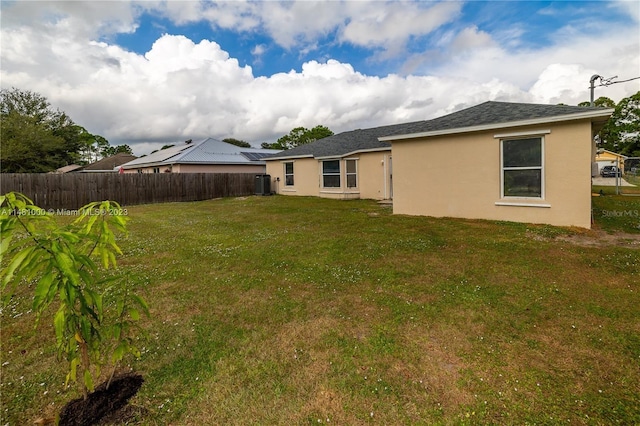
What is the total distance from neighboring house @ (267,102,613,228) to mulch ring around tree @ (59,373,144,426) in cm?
926

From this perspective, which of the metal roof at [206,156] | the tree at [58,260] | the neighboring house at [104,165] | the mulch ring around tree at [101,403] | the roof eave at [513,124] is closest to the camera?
the tree at [58,260]

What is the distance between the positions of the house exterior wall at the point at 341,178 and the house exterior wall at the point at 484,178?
5194mm

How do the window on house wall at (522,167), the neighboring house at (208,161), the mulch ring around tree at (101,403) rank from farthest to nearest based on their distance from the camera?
the neighboring house at (208,161)
the window on house wall at (522,167)
the mulch ring around tree at (101,403)

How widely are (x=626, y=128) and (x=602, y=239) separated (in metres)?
49.9

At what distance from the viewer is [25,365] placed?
293 centimetres

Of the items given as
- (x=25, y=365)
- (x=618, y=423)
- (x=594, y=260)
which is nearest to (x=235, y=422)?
(x=25, y=365)

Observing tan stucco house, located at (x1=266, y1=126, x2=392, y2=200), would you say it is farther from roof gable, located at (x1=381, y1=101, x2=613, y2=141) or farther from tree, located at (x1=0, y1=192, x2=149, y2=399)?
tree, located at (x1=0, y1=192, x2=149, y2=399)

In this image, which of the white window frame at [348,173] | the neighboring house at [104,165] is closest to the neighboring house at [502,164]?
the white window frame at [348,173]

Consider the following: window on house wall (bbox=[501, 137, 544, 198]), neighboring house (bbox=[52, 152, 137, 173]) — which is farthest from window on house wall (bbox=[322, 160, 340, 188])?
neighboring house (bbox=[52, 152, 137, 173])

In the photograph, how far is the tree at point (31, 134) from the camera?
27453 mm

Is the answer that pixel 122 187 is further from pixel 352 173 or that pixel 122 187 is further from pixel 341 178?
pixel 352 173

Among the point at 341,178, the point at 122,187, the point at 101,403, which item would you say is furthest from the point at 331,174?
the point at 101,403

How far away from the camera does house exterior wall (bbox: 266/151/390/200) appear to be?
52.5 ft

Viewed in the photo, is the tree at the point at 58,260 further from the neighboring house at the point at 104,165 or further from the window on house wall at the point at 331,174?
the neighboring house at the point at 104,165
